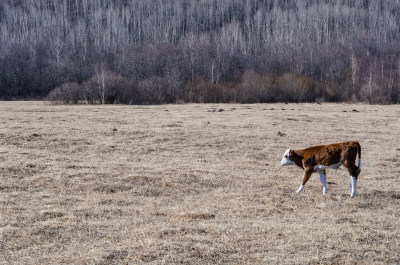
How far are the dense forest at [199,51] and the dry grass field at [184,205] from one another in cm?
3913

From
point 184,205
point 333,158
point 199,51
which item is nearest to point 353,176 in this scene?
point 333,158

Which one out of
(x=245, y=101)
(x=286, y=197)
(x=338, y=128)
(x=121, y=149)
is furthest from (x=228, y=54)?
(x=286, y=197)

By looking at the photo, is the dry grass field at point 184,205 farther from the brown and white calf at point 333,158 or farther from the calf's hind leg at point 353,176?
the brown and white calf at point 333,158

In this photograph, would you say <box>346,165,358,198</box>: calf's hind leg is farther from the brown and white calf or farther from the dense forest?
the dense forest

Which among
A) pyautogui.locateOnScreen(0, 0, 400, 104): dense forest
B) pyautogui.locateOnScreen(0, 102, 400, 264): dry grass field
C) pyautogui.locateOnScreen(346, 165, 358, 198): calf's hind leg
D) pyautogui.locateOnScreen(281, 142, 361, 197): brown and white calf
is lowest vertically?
pyautogui.locateOnScreen(0, 102, 400, 264): dry grass field

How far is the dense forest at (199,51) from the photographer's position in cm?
6231

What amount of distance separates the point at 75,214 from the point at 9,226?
4.44 ft

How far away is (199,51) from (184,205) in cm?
7624

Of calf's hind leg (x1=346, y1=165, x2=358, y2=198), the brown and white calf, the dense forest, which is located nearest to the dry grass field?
calf's hind leg (x1=346, y1=165, x2=358, y2=198)

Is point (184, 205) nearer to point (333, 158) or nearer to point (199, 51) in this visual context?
point (333, 158)

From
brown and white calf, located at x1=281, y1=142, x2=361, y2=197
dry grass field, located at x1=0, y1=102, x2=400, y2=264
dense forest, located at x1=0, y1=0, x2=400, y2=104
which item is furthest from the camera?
dense forest, located at x1=0, y1=0, x2=400, y2=104

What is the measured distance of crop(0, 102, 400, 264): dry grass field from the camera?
645cm

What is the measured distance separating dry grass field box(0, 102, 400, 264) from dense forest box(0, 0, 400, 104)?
39.1m

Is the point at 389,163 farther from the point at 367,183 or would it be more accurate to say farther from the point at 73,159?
the point at 73,159
